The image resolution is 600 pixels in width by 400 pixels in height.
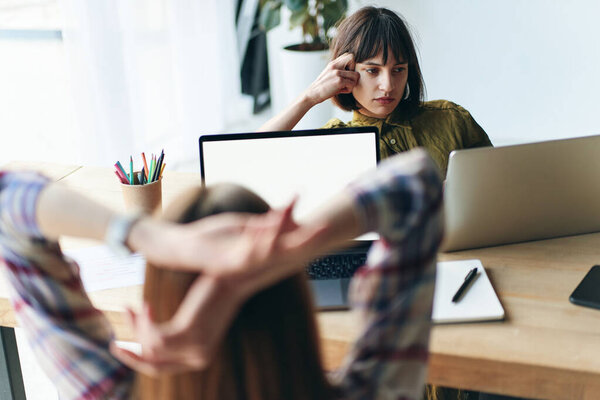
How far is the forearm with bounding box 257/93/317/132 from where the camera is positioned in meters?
1.63

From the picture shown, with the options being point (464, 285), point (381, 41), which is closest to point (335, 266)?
point (464, 285)

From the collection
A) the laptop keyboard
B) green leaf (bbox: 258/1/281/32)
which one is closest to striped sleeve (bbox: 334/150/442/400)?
the laptop keyboard

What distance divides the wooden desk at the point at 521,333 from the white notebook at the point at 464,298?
2cm

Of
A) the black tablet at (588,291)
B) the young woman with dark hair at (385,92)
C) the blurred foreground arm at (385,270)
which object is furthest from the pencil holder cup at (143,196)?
the black tablet at (588,291)

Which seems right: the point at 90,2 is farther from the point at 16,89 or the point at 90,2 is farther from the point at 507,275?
the point at 507,275

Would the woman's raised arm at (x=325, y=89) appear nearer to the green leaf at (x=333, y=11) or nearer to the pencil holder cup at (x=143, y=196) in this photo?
the pencil holder cup at (x=143, y=196)

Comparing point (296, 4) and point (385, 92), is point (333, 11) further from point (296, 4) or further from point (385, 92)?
point (385, 92)

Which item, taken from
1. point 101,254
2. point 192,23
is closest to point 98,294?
point 101,254

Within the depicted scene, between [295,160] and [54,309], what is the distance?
77 centimetres

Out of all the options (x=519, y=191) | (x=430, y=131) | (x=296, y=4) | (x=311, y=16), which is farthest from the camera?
(x=311, y=16)

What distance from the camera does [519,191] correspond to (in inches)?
50.2

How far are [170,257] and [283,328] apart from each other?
0.43ft

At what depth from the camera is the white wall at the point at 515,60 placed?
10.9ft

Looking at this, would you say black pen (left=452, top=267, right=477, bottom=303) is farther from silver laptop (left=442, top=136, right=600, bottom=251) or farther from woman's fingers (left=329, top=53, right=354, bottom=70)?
woman's fingers (left=329, top=53, right=354, bottom=70)
